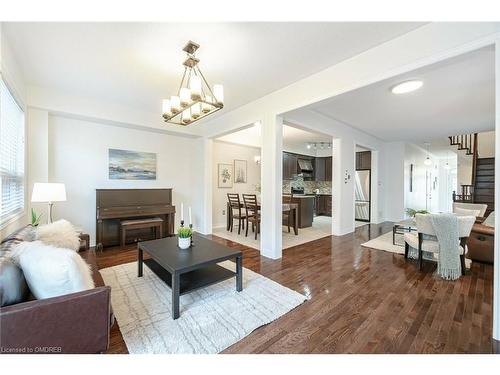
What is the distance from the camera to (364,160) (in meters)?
7.09

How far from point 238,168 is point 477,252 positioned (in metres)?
5.05

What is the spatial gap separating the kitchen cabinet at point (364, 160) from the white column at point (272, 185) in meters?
4.60

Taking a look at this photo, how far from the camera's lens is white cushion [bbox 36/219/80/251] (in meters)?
2.10

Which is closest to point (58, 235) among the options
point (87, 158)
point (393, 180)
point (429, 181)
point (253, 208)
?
point (87, 158)

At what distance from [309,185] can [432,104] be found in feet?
18.2

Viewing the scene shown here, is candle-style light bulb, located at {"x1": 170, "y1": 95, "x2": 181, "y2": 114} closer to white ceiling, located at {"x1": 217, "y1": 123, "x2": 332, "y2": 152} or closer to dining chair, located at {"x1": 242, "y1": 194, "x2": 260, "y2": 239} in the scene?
dining chair, located at {"x1": 242, "y1": 194, "x2": 260, "y2": 239}

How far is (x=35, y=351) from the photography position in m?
1.22

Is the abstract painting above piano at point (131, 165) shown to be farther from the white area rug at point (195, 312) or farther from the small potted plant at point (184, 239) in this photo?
the small potted plant at point (184, 239)

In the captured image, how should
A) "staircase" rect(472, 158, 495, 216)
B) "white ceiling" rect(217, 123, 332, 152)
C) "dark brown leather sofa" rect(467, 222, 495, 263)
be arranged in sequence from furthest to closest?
"staircase" rect(472, 158, 495, 216)
"white ceiling" rect(217, 123, 332, 152)
"dark brown leather sofa" rect(467, 222, 495, 263)

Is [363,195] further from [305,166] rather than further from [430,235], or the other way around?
[430,235]

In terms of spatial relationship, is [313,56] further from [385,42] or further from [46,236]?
[46,236]

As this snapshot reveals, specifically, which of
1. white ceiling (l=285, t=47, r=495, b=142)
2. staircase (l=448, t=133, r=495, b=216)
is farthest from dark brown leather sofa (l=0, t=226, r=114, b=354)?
staircase (l=448, t=133, r=495, b=216)

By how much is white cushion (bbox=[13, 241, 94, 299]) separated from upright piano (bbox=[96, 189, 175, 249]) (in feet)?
8.93
